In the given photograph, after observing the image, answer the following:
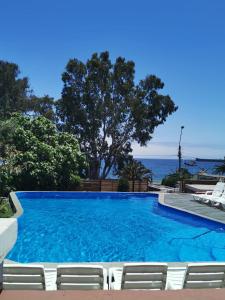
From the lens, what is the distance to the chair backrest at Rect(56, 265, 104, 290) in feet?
15.6

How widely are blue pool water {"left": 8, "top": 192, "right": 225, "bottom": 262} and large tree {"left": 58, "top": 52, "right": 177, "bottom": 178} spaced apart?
11.8 m

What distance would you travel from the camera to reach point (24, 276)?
15.9 feet

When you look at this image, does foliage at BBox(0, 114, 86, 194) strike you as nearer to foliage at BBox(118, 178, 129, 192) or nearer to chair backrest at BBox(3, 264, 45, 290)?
foliage at BBox(118, 178, 129, 192)

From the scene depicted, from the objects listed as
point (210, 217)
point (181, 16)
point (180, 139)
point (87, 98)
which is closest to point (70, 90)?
point (87, 98)

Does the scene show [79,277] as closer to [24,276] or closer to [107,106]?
[24,276]

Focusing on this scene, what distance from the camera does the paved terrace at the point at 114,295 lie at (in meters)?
3.35

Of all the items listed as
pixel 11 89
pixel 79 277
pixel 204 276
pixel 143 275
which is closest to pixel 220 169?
pixel 11 89

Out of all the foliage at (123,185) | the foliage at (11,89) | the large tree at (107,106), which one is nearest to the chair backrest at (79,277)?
the foliage at (123,185)

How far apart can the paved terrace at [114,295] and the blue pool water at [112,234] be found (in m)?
6.48

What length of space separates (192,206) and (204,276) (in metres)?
12.1

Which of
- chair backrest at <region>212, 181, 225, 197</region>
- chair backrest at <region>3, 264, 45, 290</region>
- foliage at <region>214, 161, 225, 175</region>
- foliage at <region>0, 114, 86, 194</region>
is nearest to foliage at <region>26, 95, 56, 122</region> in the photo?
foliage at <region>0, 114, 86, 194</region>

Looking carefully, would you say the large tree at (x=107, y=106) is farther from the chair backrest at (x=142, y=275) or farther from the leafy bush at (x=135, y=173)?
the chair backrest at (x=142, y=275)

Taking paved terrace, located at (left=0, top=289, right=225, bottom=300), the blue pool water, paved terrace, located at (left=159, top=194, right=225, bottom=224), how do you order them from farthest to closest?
paved terrace, located at (left=159, top=194, right=225, bottom=224)
the blue pool water
paved terrace, located at (left=0, top=289, right=225, bottom=300)

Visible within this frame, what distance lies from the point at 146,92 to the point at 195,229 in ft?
61.7
